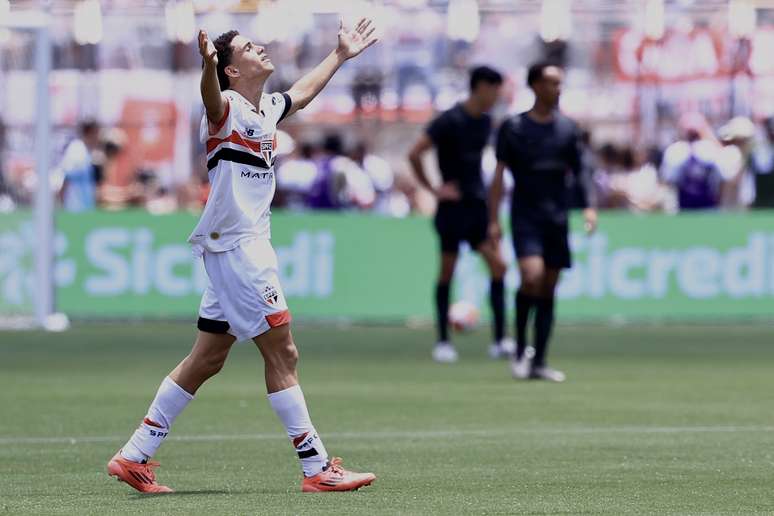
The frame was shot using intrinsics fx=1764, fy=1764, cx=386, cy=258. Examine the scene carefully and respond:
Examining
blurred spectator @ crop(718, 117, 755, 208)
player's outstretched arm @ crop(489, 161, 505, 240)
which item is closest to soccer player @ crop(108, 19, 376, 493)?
player's outstretched arm @ crop(489, 161, 505, 240)

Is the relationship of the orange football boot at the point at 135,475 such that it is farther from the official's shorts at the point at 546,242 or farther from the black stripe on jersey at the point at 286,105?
the official's shorts at the point at 546,242

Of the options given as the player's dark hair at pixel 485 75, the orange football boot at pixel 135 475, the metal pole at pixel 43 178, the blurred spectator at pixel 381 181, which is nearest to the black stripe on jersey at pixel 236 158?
the orange football boot at pixel 135 475

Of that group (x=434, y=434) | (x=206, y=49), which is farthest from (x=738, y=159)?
(x=206, y=49)

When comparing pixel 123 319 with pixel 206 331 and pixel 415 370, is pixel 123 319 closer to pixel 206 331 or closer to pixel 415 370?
pixel 415 370

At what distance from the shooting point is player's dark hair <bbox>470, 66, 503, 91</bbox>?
1485cm

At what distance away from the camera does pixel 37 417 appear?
10.8 meters

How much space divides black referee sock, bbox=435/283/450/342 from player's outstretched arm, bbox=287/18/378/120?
753 cm

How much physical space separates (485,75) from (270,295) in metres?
7.78

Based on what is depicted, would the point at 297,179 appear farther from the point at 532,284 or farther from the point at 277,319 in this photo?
the point at 277,319

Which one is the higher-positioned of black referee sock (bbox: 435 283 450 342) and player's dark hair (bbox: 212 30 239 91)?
player's dark hair (bbox: 212 30 239 91)

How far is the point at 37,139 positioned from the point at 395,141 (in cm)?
642

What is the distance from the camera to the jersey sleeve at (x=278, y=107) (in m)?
7.67

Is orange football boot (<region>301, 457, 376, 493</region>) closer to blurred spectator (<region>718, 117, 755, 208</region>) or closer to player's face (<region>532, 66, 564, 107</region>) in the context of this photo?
player's face (<region>532, 66, 564, 107</region>)

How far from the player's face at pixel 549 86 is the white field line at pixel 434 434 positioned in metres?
3.63
